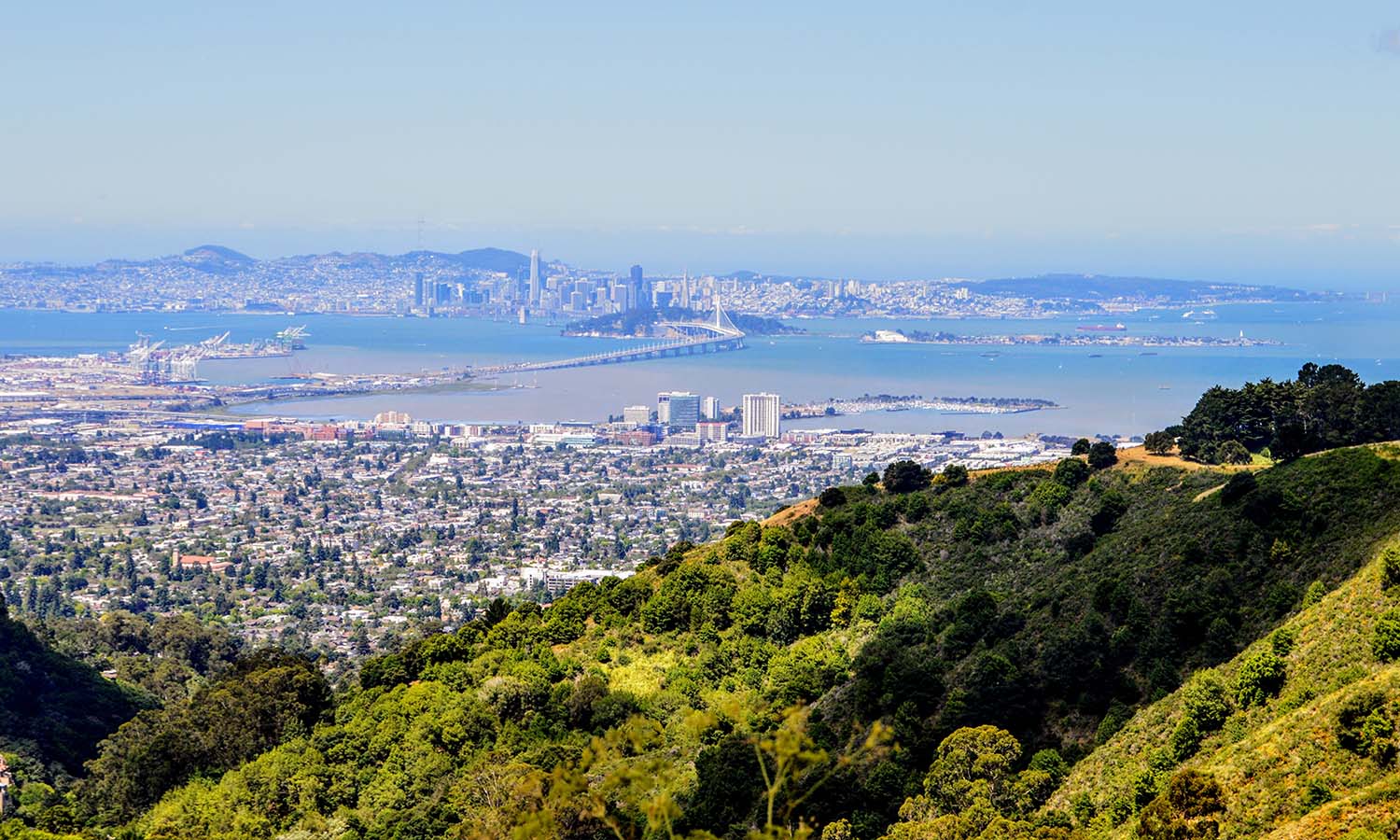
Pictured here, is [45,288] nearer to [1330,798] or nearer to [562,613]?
[562,613]

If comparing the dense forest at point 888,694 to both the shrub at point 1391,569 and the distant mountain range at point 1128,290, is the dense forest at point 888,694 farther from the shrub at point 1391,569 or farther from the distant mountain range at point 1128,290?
the distant mountain range at point 1128,290

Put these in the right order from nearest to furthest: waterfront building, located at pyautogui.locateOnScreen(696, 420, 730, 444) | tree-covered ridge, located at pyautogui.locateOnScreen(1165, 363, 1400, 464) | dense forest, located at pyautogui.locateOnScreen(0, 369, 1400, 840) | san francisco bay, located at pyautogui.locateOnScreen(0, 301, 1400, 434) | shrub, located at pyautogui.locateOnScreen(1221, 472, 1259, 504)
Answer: dense forest, located at pyautogui.locateOnScreen(0, 369, 1400, 840), shrub, located at pyautogui.locateOnScreen(1221, 472, 1259, 504), tree-covered ridge, located at pyautogui.locateOnScreen(1165, 363, 1400, 464), waterfront building, located at pyautogui.locateOnScreen(696, 420, 730, 444), san francisco bay, located at pyautogui.locateOnScreen(0, 301, 1400, 434)

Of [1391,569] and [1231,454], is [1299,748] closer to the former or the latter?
[1391,569]

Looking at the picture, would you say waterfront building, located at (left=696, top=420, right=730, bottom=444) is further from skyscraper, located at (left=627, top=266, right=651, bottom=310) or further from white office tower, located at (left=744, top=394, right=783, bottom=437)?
skyscraper, located at (left=627, top=266, right=651, bottom=310)

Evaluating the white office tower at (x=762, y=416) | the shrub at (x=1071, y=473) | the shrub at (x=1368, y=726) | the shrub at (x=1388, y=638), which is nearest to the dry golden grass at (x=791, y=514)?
the shrub at (x=1071, y=473)

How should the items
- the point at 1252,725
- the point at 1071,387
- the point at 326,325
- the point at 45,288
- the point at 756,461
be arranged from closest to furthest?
the point at 1252,725 < the point at 756,461 < the point at 1071,387 < the point at 326,325 < the point at 45,288

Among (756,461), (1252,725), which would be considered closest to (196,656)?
(1252,725)

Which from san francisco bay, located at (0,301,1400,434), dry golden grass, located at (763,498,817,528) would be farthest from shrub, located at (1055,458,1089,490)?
san francisco bay, located at (0,301,1400,434)
